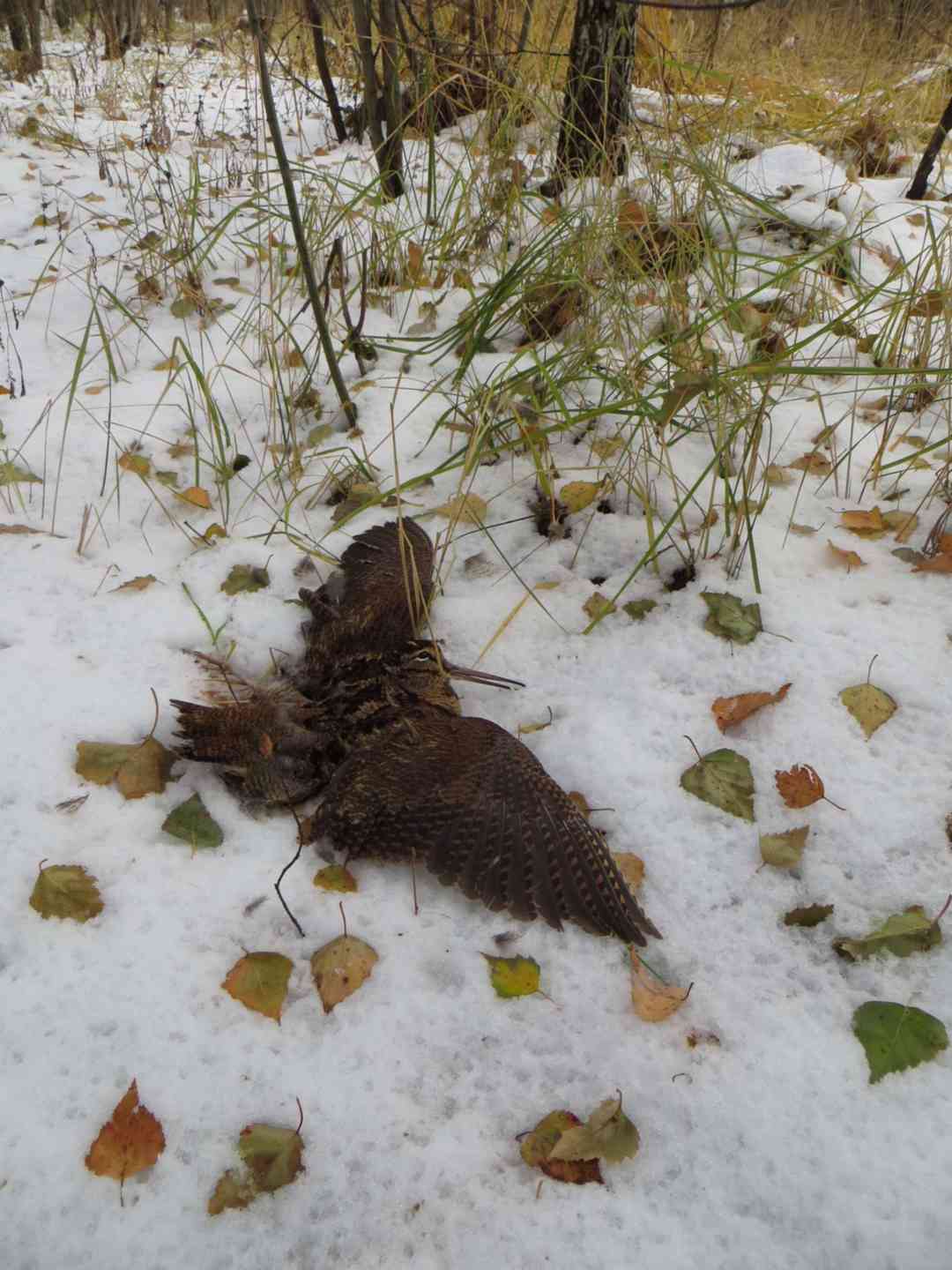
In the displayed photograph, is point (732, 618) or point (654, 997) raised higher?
point (732, 618)

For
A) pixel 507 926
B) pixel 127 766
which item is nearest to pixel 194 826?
pixel 127 766

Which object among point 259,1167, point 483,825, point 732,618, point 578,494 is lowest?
point 259,1167

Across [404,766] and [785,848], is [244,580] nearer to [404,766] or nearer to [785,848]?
[404,766]

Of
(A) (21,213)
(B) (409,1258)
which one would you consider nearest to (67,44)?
(A) (21,213)

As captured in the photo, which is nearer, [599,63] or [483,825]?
[483,825]

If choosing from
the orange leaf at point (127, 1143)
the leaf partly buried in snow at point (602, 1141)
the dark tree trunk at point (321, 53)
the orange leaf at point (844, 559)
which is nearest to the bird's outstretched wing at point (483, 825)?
the leaf partly buried in snow at point (602, 1141)

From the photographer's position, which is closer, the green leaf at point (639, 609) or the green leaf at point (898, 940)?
the green leaf at point (898, 940)

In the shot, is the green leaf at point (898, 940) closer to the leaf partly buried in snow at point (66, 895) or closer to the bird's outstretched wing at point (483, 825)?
the bird's outstretched wing at point (483, 825)
